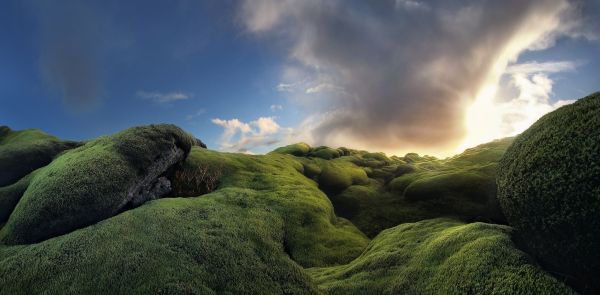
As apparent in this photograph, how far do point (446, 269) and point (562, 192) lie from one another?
4.04 meters

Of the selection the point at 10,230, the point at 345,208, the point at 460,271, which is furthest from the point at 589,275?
the point at 345,208

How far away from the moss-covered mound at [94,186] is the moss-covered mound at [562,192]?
18099 millimetres

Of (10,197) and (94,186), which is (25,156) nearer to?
(10,197)

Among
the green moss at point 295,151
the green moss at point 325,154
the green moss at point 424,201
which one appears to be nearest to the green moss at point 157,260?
the green moss at point 424,201

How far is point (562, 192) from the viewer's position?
9250mm

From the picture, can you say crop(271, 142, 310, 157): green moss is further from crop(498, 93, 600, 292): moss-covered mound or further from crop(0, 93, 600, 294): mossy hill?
crop(498, 93, 600, 292): moss-covered mound

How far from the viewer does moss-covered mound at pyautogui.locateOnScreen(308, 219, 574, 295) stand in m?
9.42

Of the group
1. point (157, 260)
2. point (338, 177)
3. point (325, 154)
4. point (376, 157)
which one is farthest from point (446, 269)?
point (376, 157)

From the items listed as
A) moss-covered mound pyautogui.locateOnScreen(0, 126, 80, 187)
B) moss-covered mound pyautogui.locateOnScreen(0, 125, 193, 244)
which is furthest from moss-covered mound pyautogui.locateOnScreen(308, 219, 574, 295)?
moss-covered mound pyautogui.locateOnScreen(0, 126, 80, 187)

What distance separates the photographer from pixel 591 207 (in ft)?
27.7

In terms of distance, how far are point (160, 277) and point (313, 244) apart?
9976 mm

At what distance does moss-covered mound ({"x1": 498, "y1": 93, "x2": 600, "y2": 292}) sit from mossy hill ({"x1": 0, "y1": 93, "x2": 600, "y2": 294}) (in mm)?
193

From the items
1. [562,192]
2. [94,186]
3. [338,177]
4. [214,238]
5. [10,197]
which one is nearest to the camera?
[562,192]

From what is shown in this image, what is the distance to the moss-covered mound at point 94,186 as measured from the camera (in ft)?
55.2
